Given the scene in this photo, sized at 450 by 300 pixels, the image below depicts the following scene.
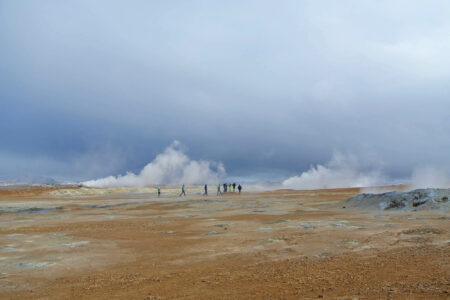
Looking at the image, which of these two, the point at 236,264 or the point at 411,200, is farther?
the point at 411,200

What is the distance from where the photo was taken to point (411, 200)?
25.7 metres

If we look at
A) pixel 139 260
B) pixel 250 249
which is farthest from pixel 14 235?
pixel 250 249

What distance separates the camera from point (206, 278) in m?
8.34

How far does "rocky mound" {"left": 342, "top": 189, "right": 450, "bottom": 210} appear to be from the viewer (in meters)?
24.1

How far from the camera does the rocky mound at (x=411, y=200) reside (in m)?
24.1

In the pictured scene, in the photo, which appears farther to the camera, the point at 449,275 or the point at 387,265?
the point at 387,265

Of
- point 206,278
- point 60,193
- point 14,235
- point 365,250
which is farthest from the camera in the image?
point 60,193

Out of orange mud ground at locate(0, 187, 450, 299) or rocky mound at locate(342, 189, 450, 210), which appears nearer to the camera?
orange mud ground at locate(0, 187, 450, 299)

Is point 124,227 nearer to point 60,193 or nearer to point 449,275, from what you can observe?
point 449,275

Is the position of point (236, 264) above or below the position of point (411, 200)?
below

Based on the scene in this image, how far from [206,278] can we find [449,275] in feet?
18.5

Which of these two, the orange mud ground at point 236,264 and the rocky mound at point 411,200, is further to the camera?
the rocky mound at point 411,200

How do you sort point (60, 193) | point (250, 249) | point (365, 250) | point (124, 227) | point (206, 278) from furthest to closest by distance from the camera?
point (60, 193) → point (124, 227) → point (250, 249) → point (365, 250) → point (206, 278)

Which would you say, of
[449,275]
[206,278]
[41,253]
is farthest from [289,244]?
[41,253]
